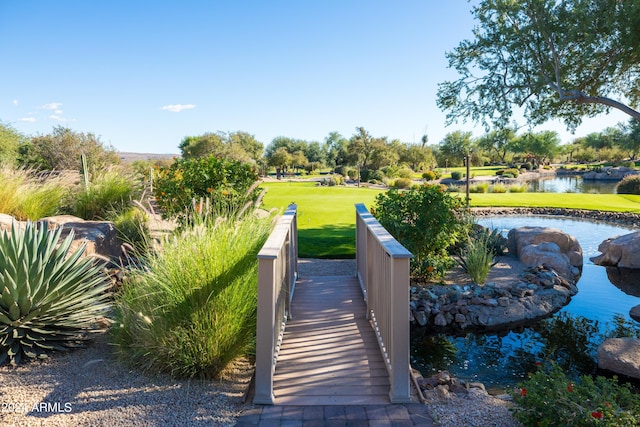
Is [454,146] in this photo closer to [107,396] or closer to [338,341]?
[338,341]

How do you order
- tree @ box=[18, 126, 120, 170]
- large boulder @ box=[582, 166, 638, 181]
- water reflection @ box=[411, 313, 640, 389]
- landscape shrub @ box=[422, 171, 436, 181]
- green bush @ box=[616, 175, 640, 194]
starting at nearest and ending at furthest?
water reflection @ box=[411, 313, 640, 389], tree @ box=[18, 126, 120, 170], green bush @ box=[616, 175, 640, 194], landscape shrub @ box=[422, 171, 436, 181], large boulder @ box=[582, 166, 638, 181]

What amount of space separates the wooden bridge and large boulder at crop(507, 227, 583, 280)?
5.20 metres

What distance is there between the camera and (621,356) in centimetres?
465

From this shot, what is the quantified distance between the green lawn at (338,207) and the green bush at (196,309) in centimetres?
488

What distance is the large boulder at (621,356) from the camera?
179 inches

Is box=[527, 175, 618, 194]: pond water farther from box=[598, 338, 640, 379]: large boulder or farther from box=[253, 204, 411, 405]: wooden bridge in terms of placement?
box=[253, 204, 411, 405]: wooden bridge

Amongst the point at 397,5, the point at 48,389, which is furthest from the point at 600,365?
the point at 397,5

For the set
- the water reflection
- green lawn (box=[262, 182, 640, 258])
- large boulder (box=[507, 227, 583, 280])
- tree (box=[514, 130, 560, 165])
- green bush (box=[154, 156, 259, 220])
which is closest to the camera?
the water reflection

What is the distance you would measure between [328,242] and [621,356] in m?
6.55

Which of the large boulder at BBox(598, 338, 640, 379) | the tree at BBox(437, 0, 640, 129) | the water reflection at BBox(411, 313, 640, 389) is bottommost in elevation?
the water reflection at BBox(411, 313, 640, 389)

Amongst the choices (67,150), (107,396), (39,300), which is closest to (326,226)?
(39,300)

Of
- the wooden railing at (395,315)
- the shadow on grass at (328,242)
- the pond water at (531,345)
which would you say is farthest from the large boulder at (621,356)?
the shadow on grass at (328,242)

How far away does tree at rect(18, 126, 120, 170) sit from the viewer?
693 inches

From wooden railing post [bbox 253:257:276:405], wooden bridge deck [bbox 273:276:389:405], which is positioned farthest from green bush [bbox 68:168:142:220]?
wooden railing post [bbox 253:257:276:405]
